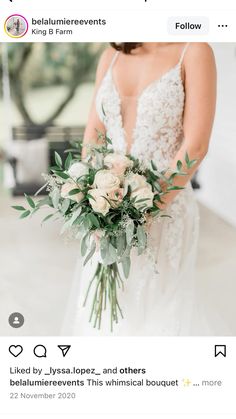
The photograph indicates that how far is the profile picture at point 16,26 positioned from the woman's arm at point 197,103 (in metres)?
0.31

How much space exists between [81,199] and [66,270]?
17.0 inches

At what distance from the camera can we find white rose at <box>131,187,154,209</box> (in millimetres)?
814

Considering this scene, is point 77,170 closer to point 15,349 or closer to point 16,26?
point 16,26

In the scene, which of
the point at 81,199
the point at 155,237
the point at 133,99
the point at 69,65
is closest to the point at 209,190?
the point at 155,237

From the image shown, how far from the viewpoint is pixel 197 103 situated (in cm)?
92

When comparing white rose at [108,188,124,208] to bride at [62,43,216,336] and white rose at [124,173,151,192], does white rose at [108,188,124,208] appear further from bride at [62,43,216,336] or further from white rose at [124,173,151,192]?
bride at [62,43,216,336]

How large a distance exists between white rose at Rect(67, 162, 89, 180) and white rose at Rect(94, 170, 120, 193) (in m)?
0.03

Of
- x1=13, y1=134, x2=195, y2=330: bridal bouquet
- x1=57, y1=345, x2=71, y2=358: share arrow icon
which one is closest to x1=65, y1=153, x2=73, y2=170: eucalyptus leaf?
x1=13, y1=134, x2=195, y2=330: bridal bouquet

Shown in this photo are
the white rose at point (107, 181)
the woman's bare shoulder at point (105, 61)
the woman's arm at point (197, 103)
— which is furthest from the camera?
the woman's bare shoulder at point (105, 61)

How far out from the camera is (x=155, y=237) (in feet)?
3.47

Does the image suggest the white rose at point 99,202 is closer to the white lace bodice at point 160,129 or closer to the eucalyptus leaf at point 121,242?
the eucalyptus leaf at point 121,242

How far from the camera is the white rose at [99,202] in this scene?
802 millimetres

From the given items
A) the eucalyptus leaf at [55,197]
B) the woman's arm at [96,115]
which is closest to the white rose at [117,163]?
the eucalyptus leaf at [55,197]

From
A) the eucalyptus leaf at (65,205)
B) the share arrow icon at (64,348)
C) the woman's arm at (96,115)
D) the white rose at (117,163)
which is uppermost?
the woman's arm at (96,115)
